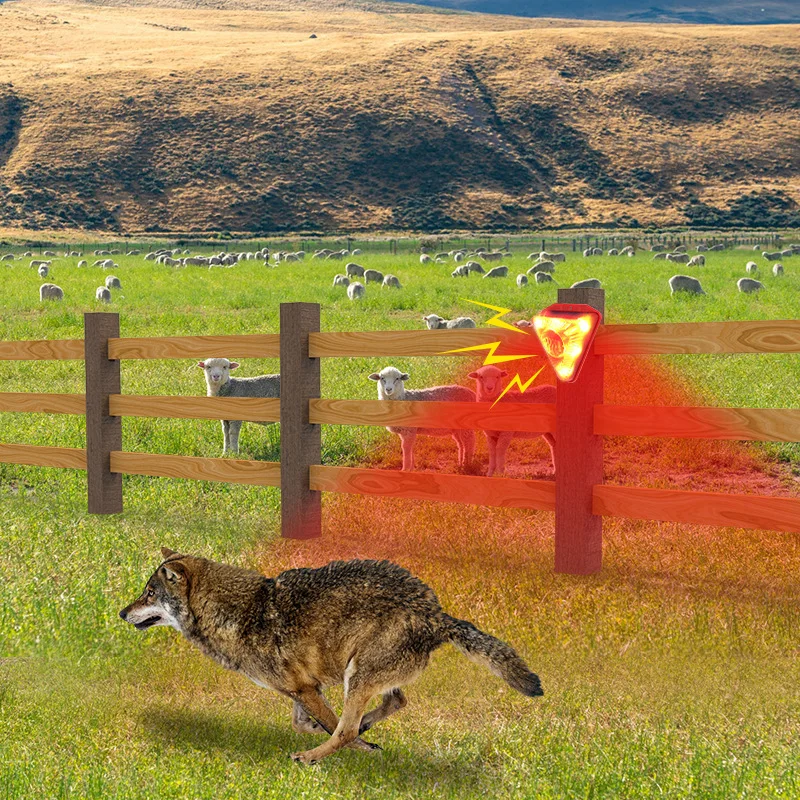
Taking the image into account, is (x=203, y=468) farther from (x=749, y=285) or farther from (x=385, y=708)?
(x=749, y=285)

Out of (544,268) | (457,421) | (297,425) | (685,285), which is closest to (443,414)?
(457,421)

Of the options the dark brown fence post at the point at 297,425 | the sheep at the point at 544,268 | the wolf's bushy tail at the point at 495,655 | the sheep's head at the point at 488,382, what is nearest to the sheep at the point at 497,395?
the sheep's head at the point at 488,382

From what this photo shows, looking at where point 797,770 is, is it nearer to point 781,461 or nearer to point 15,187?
point 781,461

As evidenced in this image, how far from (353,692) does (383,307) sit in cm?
2187

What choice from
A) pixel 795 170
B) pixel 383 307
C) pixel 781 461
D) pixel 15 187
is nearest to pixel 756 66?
pixel 795 170

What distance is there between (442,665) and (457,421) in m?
2.46

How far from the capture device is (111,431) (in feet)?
31.0

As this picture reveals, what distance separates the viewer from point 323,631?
4.14m

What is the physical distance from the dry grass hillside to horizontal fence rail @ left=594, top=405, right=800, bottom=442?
104m

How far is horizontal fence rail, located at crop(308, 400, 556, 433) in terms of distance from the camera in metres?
7.15

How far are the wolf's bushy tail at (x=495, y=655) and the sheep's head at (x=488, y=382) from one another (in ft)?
22.0

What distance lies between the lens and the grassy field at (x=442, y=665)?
405cm

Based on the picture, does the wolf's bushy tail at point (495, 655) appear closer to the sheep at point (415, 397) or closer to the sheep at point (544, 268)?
the sheep at point (415, 397)

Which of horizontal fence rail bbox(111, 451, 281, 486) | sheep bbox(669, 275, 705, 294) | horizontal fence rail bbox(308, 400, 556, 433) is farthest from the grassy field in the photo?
sheep bbox(669, 275, 705, 294)
